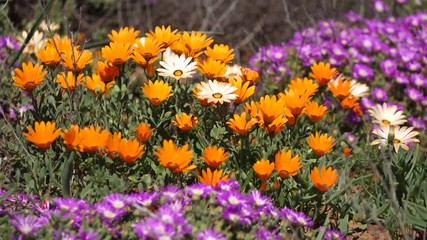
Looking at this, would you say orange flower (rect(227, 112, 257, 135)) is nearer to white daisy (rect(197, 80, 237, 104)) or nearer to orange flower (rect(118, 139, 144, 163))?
white daisy (rect(197, 80, 237, 104))

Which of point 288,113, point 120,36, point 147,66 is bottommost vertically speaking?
point 288,113

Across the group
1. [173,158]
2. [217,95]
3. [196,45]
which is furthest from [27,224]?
[196,45]

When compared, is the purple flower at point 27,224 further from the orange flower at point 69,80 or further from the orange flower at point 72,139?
the orange flower at point 69,80

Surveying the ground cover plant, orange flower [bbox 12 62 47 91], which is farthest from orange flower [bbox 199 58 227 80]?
orange flower [bbox 12 62 47 91]

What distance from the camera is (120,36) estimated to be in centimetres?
295

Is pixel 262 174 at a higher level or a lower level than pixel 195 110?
lower

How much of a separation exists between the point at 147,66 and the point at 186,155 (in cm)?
58

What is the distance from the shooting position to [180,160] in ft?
7.73

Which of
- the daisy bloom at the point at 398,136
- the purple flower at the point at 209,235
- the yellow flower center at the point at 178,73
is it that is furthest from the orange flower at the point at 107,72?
the daisy bloom at the point at 398,136

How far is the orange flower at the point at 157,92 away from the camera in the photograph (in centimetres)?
266

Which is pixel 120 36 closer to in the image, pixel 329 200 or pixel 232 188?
pixel 232 188

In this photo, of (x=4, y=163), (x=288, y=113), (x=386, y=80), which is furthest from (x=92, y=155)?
(x=386, y=80)

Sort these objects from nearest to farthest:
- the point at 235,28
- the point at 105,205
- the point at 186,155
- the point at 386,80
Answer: the point at 105,205, the point at 186,155, the point at 386,80, the point at 235,28

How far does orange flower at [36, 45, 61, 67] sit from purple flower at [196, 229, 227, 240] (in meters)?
1.10
